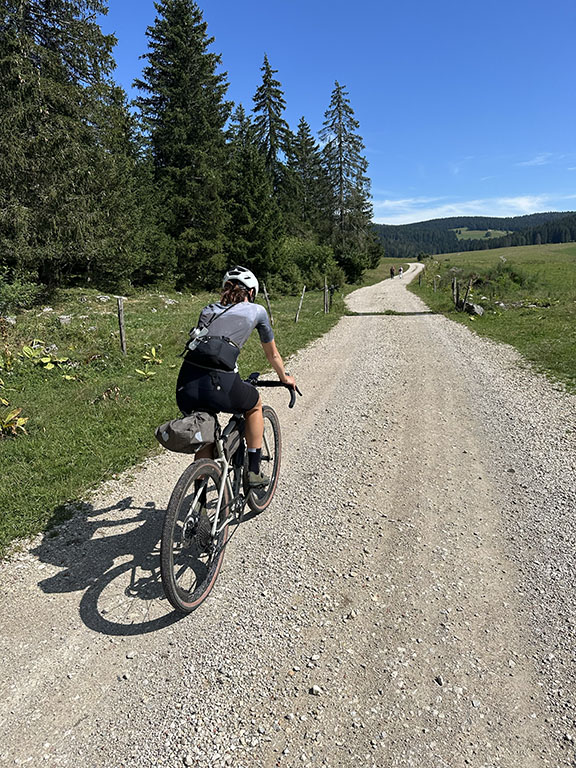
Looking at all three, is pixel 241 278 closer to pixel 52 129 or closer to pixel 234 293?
pixel 234 293

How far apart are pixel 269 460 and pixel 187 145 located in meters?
29.9

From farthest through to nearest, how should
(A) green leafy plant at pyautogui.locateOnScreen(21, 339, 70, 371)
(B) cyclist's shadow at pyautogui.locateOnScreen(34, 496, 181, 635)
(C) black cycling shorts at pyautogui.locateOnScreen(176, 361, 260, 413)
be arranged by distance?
(A) green leafy plant at pyautogui.locateOnScreen(21, 339, 70, 371), (C) black cycling shorts at pyautogui.locateOnScreen(176, 361, 260, 413), (B) cyclist's shadow at pyautogui.locateOnScreen(34, 496, 181, 635)

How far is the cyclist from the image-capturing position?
3.26 meters

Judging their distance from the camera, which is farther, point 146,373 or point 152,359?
point 152,359

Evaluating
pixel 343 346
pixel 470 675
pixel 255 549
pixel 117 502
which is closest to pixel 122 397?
pixel 117 502

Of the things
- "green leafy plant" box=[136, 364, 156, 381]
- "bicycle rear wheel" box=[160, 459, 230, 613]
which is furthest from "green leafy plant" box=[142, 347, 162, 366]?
"bicycle rear wheel" box=[160, 459, 230, 613]

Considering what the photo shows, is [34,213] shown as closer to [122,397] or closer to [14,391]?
[14,391]

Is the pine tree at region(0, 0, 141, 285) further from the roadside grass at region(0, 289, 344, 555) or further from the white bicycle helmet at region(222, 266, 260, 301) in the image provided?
the white bicycle helmet at region(222, 266, 260, 301)

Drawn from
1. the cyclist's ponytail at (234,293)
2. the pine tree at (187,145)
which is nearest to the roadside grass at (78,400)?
the cyclist's ponytail at (234,293)

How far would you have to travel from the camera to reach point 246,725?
239 cm

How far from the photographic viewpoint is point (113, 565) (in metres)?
3.68

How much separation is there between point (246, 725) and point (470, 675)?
4.73 ft

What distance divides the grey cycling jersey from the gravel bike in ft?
2.30

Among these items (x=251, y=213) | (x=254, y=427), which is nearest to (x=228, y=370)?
(x=254, y=427)
